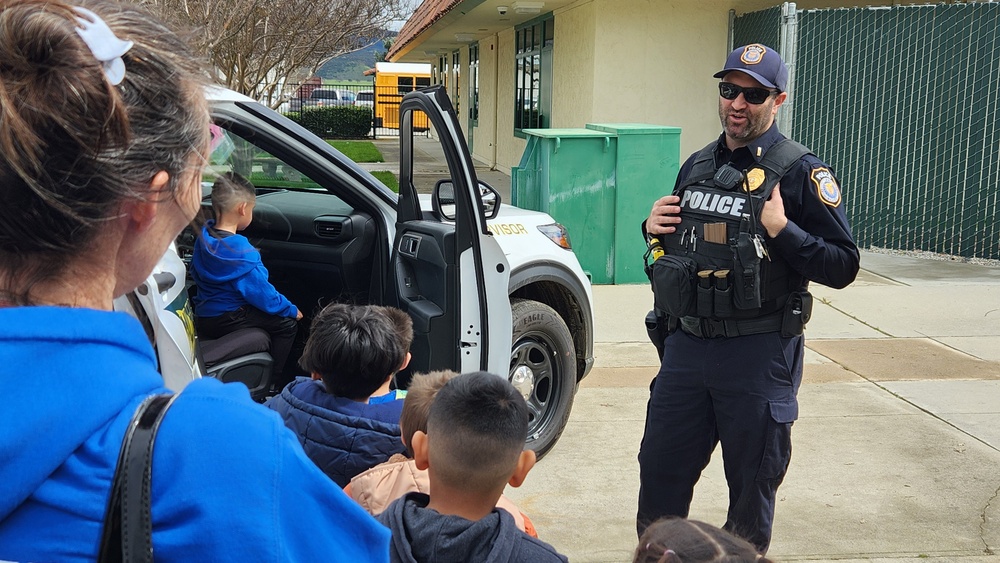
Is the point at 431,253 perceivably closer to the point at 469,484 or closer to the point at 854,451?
the point at 469,484

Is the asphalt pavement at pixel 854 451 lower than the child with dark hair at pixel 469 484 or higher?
lower

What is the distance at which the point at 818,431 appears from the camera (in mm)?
5191

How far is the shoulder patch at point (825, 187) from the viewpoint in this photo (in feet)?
10.3

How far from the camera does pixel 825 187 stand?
316 centimetres

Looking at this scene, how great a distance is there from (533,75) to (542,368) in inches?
516

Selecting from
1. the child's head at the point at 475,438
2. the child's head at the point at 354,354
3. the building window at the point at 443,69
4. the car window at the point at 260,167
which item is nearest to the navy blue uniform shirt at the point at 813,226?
the child's head at the point at 354,354

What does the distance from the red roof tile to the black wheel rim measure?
10.7 metres

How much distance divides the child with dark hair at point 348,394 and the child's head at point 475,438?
0.65m

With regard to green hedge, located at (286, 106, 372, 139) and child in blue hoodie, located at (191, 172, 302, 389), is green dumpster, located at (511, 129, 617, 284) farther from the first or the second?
green hedge, located at (286, 106, 372, 139)

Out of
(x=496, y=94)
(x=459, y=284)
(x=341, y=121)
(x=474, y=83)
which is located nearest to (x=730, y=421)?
(x=459, y=284)

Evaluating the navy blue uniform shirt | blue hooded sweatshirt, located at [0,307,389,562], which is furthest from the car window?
blue hooded sweatshirt, located at [0,307,389,562]

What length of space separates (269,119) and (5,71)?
9.72 ft

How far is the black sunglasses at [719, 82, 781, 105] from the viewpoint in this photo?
321 cm

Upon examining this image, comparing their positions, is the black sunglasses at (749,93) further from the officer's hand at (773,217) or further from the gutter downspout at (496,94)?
the gutter downspout at (496,94)
